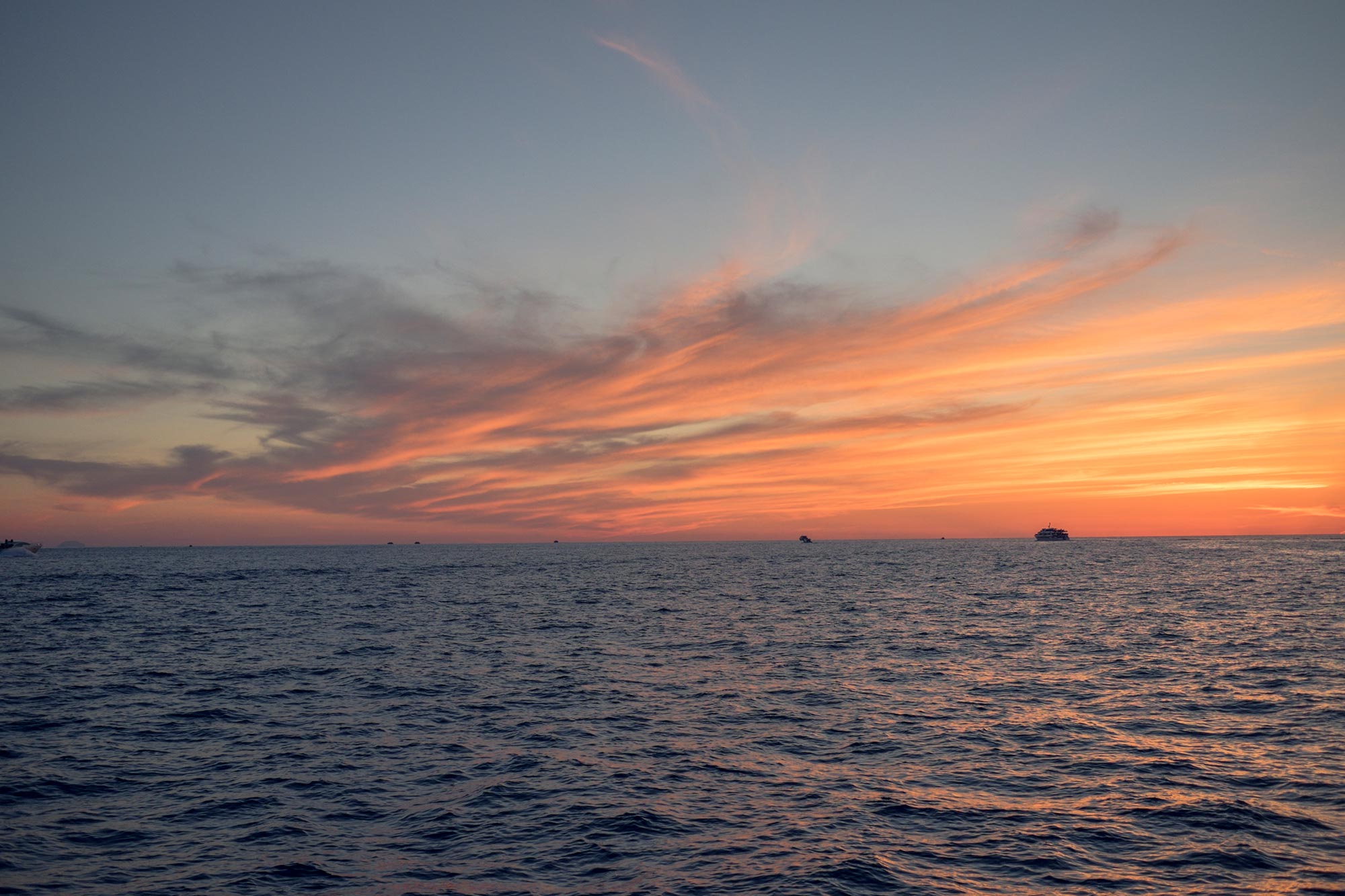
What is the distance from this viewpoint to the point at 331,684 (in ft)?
150

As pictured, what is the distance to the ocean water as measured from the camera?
20125mm

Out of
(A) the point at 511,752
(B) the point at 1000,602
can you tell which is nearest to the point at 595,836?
(A) the point at 511,752

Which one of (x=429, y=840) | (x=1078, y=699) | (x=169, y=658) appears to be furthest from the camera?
(x=169, y=658)

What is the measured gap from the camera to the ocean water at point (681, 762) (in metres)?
20.1

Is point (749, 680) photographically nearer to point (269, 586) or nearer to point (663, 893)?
point (663, 893)

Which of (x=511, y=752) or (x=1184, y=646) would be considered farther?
A: (x=1184, y=646)

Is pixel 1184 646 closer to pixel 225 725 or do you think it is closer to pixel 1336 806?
pixel 1336 806

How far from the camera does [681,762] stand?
29328mm

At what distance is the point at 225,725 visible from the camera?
3572 cm

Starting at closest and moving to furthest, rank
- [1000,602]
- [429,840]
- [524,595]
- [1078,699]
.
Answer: [429,840] → [1078,699] → [1000,602] → [524,595]

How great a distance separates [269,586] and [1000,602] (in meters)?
123

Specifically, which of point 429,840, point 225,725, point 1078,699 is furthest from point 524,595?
point 429,840

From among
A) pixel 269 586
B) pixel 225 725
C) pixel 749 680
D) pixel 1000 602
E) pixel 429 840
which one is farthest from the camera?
pixel 269 586

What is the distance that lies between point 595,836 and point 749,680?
2425 cm
